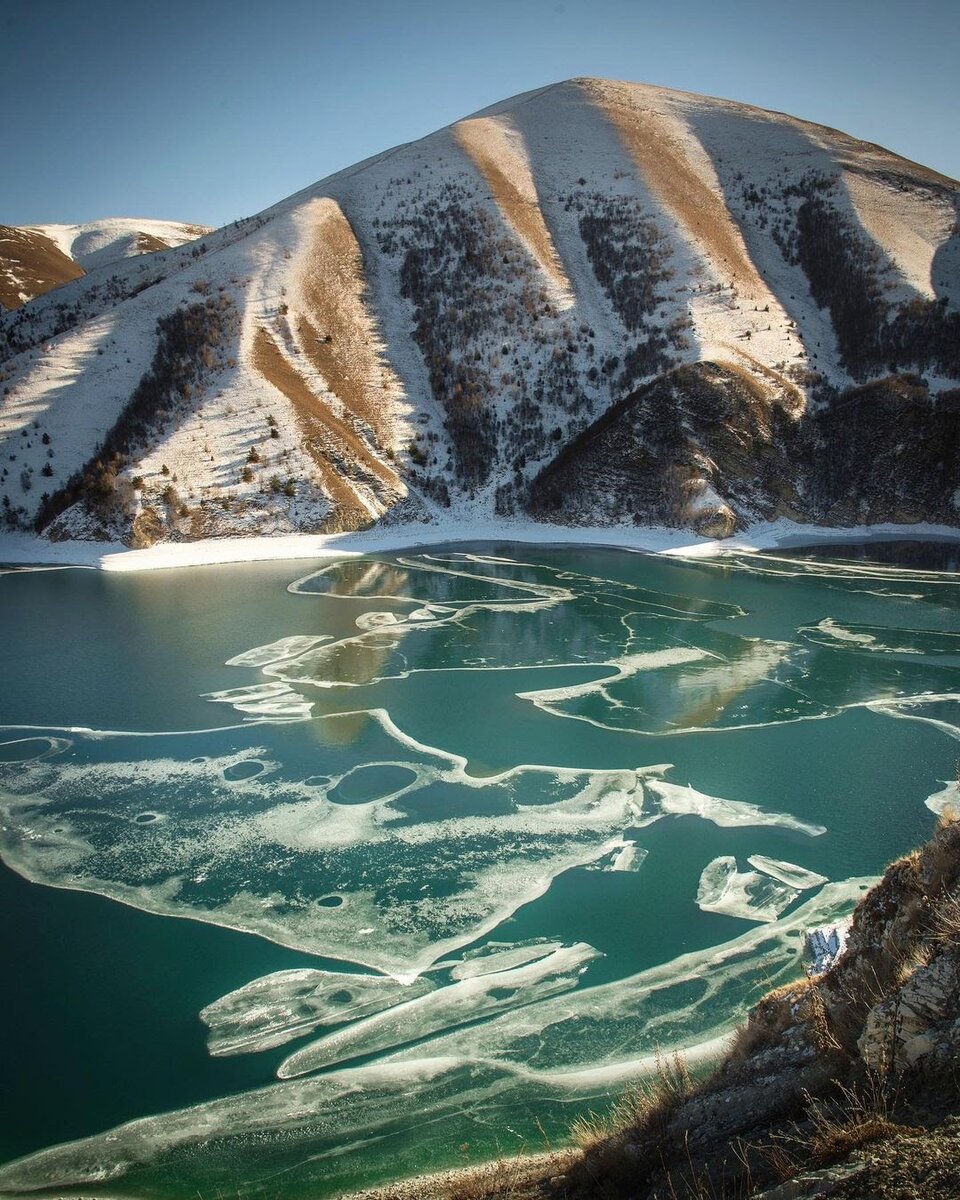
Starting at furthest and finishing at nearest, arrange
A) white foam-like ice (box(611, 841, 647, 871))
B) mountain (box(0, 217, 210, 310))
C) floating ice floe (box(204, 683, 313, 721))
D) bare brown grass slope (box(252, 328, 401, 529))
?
1. mountain (box(0, 217, 210, 310))
2. bare brown grass slope (box(252, 328, 401, 529))
3. floating ice floe (box(204, 683, 313, 721))
4. white foam-like ice (box(611, 841, 647, 871))

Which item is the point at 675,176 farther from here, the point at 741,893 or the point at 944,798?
the point at 741,893

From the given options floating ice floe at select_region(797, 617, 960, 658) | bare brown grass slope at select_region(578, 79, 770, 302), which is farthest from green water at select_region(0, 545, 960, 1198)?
bare brown grass slope at select_region(578, 79, 770, 302)

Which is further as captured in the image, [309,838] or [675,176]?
[675,176]

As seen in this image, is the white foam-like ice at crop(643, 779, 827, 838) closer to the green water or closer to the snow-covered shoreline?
the green water

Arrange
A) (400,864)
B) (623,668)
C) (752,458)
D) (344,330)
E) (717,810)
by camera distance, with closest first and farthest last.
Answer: (400,864) < (717,810) < (623,668) < (752,458) < (344,330)

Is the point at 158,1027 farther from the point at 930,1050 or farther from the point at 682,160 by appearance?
the point at 682,160

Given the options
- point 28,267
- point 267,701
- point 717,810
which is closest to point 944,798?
point 717,810
